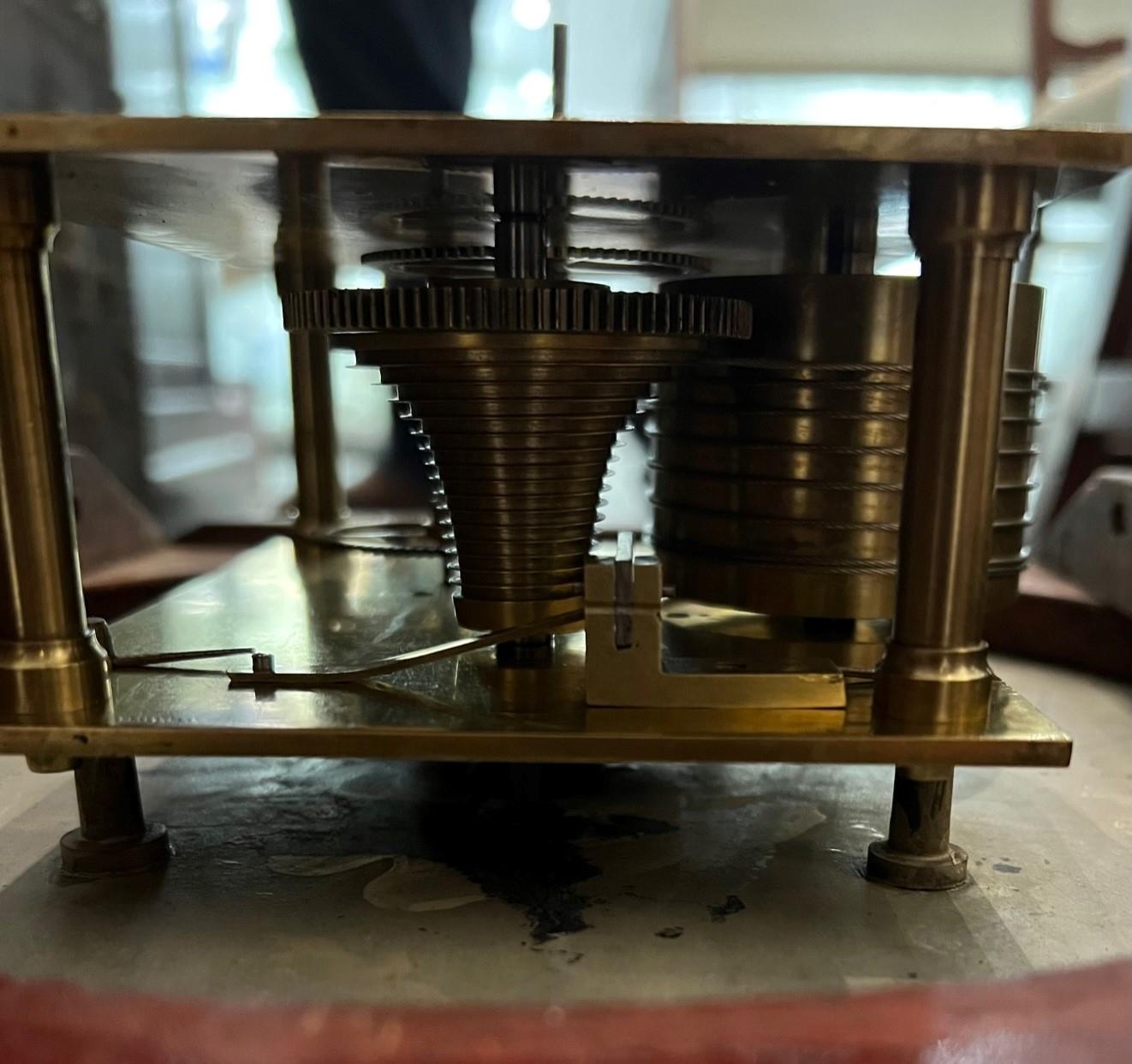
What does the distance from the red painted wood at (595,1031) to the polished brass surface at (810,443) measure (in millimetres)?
412

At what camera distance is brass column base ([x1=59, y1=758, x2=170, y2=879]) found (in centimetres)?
95

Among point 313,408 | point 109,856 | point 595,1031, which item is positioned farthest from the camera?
point 313,408

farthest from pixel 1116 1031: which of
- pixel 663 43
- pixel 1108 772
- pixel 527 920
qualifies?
pixel 663 43

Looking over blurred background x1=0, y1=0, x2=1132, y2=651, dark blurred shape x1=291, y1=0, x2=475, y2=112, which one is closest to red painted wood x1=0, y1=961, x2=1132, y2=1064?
blurred background x1=0, y1=0, x2=1132, y2=651

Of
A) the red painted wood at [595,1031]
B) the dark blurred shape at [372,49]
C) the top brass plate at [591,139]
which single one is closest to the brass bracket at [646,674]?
the red painted wood at [595,1031]

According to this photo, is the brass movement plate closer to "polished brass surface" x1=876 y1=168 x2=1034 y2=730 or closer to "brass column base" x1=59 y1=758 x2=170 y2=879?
"polished brass surface" x1=876 y1=168 x2=1034 y2=730

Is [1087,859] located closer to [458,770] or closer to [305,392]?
[458,770]

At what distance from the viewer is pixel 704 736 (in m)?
0.82

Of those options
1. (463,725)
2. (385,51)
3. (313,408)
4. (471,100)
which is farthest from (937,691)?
(471,100)

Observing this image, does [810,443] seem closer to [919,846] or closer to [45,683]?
[919,846]

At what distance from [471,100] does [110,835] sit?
1.80 meters

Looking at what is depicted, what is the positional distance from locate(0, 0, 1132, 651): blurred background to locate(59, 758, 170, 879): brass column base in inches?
44.3

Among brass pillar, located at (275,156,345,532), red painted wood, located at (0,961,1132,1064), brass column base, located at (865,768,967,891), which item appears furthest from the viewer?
brass pillar, located at (275,156,345,532)

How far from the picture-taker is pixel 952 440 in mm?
819
